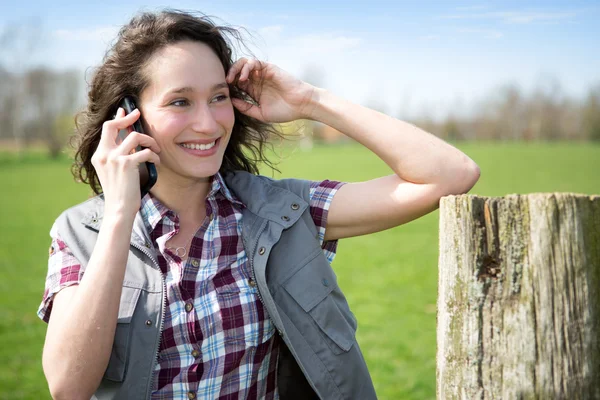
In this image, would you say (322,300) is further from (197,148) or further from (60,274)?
(60,274)

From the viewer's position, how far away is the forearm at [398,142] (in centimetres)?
247

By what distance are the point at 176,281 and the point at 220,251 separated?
245mm

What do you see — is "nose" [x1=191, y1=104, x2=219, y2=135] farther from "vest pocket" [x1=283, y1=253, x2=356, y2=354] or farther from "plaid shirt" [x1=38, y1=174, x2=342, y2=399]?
"vest pocket" [x1=283, y1=253, x2=356, y2=354]

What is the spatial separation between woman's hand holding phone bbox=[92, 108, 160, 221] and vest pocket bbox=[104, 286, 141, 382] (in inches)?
14.5

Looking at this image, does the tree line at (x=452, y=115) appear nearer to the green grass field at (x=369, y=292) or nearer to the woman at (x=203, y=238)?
the green grass field at (x=369, y=292)

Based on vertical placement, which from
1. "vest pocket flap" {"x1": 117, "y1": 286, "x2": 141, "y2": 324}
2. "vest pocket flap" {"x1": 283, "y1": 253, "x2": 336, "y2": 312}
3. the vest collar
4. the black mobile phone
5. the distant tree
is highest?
the distant tree

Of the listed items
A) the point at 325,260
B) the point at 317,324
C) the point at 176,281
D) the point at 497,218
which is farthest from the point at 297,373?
the point at 497,218

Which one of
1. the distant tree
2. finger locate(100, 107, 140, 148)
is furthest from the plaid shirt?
the distant tree

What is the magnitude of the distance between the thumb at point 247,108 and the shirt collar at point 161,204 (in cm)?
35

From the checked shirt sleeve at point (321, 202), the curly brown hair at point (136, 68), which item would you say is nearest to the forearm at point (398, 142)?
the checked shirt sleeve at point (321, 202)

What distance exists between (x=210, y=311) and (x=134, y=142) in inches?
30.9

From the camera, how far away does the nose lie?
8.36 feet

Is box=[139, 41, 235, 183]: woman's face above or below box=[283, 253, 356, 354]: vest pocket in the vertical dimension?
above

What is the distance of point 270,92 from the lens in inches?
115
